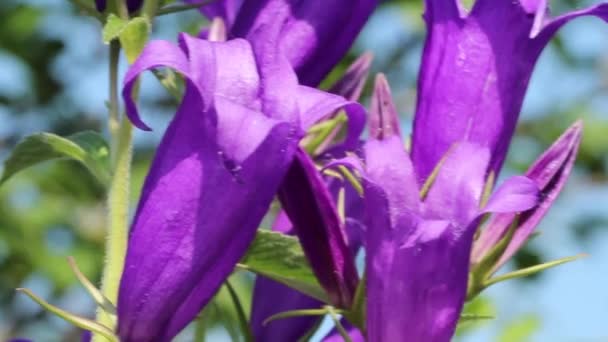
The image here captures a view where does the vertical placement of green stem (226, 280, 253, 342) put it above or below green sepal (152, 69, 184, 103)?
below

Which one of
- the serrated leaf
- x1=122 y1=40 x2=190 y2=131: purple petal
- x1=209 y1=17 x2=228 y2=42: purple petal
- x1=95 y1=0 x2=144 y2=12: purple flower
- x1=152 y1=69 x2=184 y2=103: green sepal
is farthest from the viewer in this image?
x1=209 y1=17 x2=228 y2=42: purple petal

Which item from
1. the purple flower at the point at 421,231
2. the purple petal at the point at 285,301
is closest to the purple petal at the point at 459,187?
the purple flower at the point at 421,231

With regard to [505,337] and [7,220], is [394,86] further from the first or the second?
[505,337]

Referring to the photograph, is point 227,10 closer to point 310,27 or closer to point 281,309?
point 310,27

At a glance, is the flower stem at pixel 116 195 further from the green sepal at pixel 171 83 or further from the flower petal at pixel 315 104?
the flower petal at pixel 315 104

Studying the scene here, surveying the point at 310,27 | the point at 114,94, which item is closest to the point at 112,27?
the point at 114,94

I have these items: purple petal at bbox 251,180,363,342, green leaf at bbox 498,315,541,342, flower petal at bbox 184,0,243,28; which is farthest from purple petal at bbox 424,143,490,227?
green leaf at bbox 498,315,541,342

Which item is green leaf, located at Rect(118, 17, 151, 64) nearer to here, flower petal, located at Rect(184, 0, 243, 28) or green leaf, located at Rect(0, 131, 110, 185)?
green leaf, located at Rect(0, 131, 110, 185)

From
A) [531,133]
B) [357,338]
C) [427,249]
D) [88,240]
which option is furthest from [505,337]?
[531,133]
